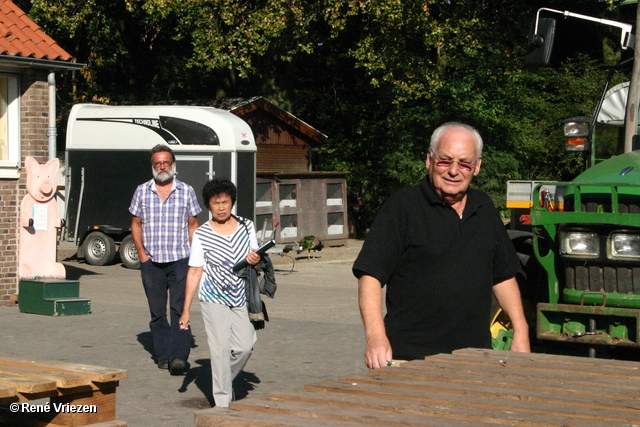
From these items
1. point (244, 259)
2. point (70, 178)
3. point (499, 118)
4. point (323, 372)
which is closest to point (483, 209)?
point (244, 259)

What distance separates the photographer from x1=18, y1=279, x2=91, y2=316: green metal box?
1251 centimetres

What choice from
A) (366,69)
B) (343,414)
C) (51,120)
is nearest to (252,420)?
(343,414)

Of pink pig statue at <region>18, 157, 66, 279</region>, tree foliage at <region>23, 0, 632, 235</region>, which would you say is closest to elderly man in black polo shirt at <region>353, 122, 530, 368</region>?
pink pig statue at <region>18, 157, 66, 279</region>

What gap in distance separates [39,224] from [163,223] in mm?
5152

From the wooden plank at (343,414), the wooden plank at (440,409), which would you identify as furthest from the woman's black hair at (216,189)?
the wooden plank at (343,414)

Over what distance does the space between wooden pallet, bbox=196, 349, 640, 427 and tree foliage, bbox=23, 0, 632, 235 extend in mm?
18979

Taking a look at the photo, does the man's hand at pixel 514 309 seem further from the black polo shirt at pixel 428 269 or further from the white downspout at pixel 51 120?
the white downspout at pixel 51 120

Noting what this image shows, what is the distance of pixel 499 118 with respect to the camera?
26719mm

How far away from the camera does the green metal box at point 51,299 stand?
12.5m

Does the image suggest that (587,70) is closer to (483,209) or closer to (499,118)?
(499,118)

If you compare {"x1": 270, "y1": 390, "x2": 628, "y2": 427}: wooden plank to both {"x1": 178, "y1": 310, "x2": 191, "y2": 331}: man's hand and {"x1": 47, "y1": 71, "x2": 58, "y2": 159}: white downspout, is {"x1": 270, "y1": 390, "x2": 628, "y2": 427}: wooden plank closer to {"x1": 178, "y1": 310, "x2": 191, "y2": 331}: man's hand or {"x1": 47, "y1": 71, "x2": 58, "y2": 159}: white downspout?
{"x1": 178, "y1": 310, "x2": 191, "y2": 331}: man's hand

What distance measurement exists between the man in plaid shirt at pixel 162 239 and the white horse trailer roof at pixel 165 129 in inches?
418

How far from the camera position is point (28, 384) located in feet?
15.3

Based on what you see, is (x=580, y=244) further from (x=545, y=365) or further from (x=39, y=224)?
(x=39, y=224)
